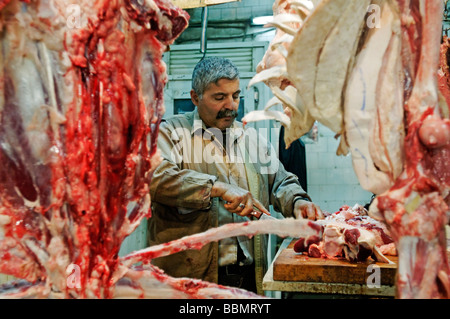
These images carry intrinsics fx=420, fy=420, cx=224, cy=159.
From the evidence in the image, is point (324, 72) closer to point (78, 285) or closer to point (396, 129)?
point (396, 129)

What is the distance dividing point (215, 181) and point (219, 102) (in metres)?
0.70

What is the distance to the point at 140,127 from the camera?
1333 mm

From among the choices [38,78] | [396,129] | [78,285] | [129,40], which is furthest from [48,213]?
[396,129]

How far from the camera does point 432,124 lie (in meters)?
1.08

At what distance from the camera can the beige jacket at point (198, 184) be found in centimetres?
288

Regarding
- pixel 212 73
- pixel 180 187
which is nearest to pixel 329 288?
pixel 180 187

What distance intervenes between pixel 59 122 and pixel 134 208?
35 cm

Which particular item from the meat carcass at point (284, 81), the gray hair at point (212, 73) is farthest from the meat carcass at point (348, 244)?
the gray hair at point (212, 73)

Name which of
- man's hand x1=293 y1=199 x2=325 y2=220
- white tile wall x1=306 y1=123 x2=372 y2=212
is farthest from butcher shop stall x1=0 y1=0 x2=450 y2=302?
white tile wall x1=306 y1=123 x2=372 y2=212

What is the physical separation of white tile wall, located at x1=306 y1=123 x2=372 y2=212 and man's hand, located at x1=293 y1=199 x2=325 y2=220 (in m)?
3.11
